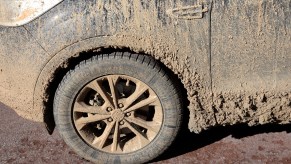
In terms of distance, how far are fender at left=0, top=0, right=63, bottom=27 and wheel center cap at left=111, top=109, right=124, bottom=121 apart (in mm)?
859

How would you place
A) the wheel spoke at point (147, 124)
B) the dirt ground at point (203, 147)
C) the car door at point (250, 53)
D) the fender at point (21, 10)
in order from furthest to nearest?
the dirt ground at point (203, 147)
the wheel spoke at point (147, 124)
the fender at point (21, 10)
the car door at point (250, 53)

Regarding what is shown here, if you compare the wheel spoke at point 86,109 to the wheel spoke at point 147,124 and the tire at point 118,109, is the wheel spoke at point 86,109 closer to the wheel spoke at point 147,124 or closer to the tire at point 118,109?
the tire at point 118,109

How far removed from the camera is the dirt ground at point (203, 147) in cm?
344

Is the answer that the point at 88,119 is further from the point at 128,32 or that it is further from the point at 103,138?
the point at 128,32

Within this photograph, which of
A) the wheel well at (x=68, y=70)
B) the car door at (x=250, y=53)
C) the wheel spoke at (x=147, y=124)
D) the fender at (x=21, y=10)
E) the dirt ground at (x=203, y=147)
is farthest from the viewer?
the dirt ground at (x=203, y=147)

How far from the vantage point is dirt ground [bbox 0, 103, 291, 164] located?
11.3ft

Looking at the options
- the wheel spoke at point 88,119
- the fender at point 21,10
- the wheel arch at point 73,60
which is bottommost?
the wheel spoke at point 88,119

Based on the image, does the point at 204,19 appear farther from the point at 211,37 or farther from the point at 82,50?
the point at 82,50

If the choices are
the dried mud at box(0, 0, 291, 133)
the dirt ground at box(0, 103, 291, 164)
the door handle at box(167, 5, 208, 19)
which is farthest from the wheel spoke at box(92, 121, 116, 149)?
the door handle at box(167, 5, 208, 19)

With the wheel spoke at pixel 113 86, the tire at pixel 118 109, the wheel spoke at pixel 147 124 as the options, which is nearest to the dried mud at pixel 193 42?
the tire at pixel 118 109

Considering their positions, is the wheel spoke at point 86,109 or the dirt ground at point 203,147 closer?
the wheel spoke at point 86,109

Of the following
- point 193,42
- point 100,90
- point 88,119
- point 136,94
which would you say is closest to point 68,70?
point 100,90

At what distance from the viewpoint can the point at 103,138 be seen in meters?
3.30

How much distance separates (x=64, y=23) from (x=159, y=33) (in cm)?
62
